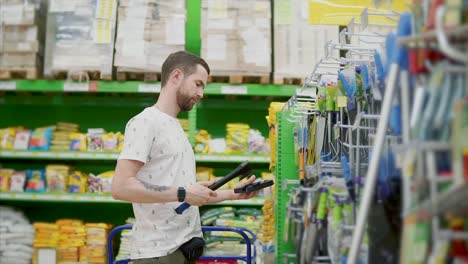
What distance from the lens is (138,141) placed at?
2.99 metres

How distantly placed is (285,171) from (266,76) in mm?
2626

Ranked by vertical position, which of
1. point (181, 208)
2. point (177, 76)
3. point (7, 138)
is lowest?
point (181, 208)

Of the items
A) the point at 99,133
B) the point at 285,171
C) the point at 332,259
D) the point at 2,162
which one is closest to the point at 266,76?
the point at 99,133

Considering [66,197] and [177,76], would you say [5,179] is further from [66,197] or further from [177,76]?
[177,76]

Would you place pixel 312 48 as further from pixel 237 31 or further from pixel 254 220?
pixel 254 220

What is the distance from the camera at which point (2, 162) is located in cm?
701

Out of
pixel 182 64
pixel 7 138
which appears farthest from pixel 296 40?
pixel 7 138

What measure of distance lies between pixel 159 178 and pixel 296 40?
3.36 meters

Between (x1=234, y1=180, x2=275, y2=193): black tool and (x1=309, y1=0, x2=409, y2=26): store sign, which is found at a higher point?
(x1=309, y1=0, x2=409, y2=26): store sign

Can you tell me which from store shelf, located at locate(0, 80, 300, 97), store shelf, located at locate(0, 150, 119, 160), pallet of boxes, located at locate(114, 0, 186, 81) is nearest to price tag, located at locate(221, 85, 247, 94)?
store shelf, located at locate(0, 80, 300, 97)

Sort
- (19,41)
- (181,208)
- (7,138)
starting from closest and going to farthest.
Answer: (181,208) → (19,41) → (7,138)

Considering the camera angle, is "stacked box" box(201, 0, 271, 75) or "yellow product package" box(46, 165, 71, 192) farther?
"yellow product package" box(46, 165, 71, 192)

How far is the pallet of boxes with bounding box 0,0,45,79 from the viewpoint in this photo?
616 cm

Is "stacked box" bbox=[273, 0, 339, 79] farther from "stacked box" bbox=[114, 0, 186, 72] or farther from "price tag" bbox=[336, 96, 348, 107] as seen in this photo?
"price tag" bbox=[336, 96, 348, 107]
